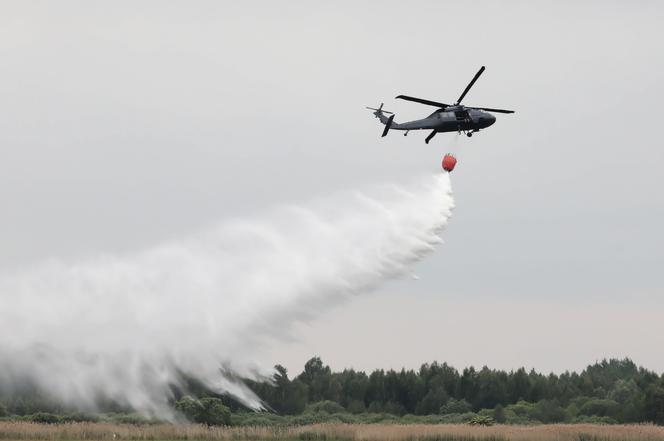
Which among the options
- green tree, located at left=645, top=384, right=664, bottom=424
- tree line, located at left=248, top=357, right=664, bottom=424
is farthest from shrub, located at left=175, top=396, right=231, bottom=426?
green tree, located at left=645, top=384, right=664, bottom=424

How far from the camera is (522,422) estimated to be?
7850cm

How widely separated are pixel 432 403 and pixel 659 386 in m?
14.6

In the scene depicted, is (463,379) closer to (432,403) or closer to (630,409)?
(432,403)

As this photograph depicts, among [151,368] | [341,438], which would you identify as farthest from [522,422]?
→ [151,368]

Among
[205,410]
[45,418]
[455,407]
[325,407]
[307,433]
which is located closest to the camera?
[307,433]

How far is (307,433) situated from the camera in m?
61.8

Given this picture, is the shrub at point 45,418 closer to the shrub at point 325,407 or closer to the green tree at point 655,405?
the shrub at point 325,407

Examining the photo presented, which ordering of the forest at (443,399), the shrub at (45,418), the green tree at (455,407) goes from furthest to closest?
the green tree at (455,407) → the forest at (443,399) → the shrub at (45,418)

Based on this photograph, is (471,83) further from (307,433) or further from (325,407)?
(325,407)

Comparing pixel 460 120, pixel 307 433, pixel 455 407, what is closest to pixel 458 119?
pixel 460 120

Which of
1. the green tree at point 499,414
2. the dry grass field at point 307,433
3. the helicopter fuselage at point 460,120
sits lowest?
the dry grass field at point 307,433

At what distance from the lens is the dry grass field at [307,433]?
58.6 metres

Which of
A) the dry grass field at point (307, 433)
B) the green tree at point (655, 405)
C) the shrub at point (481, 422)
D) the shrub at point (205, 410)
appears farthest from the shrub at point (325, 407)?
the green tree at point (655, 405)

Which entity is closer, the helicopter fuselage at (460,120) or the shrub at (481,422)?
the helicopter fuselage at (460,120)
